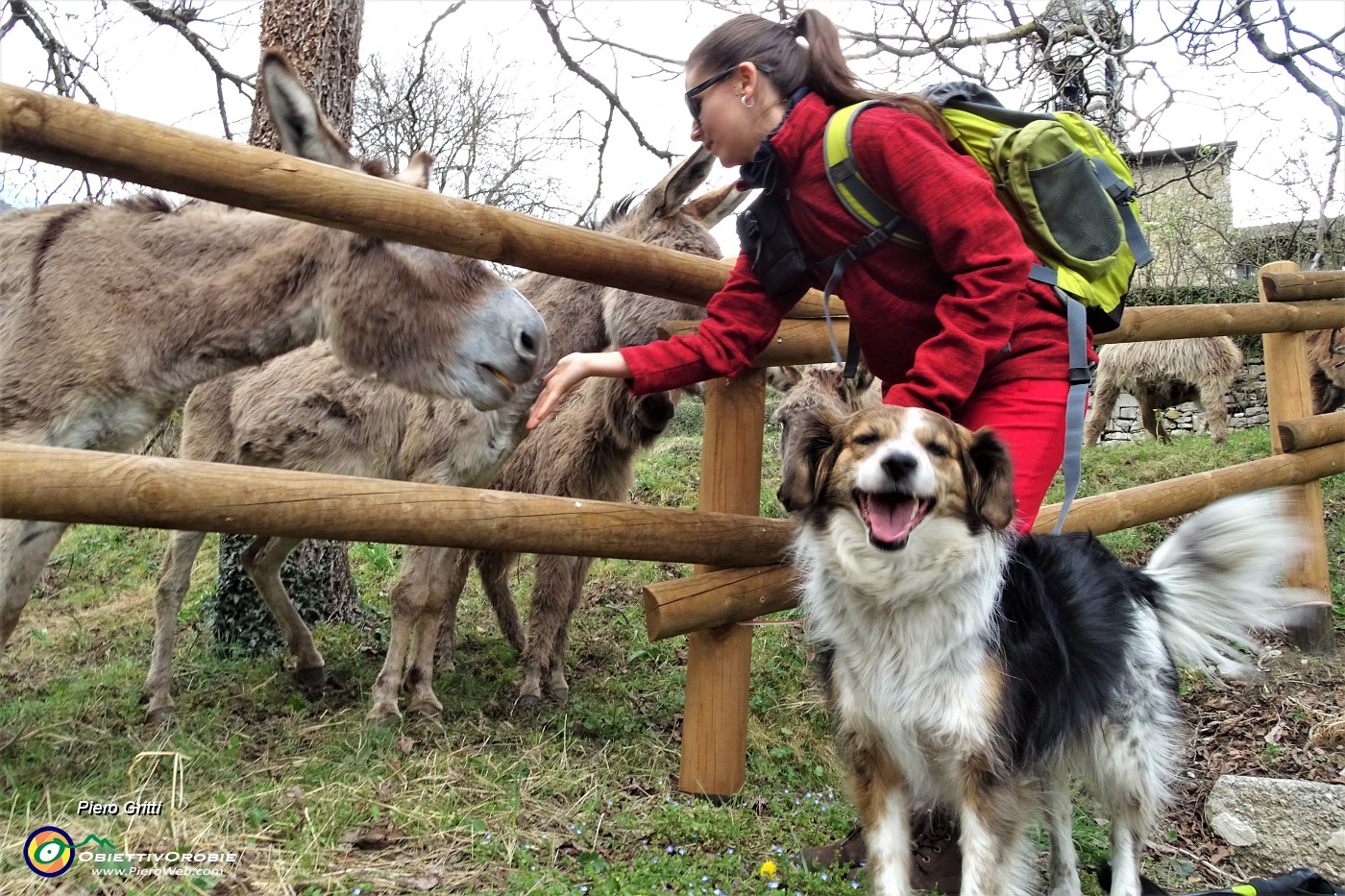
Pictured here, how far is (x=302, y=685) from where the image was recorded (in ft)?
16.0

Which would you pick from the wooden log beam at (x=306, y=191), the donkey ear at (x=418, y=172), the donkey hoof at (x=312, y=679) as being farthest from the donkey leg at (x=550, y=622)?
the donkey ear at (x=418, y=172)

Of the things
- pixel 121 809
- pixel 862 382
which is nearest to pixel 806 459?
pixel 121 809

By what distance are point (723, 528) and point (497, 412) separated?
1510mm

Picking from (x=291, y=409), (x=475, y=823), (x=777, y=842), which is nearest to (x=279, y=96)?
(x=291, y=409)

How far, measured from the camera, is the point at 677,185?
201 inches

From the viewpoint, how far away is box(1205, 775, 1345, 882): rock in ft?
10.9

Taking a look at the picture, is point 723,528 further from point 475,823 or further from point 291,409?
point 291,409

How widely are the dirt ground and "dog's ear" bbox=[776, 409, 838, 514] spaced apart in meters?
2.07

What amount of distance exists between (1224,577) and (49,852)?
3737 millimetres

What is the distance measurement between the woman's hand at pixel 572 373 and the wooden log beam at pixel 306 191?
412 millimetres

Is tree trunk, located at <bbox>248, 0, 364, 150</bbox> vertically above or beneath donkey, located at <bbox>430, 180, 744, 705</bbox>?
above

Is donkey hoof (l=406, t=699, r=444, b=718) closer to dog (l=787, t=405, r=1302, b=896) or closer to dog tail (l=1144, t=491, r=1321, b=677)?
dog (l=787, t=405, r=1302, b=896)

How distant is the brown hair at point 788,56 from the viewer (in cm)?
280

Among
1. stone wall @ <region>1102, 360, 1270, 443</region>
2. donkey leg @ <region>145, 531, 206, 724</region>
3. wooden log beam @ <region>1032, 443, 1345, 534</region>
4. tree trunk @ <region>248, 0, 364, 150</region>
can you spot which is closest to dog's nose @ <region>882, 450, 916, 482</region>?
wooden log beam @ <region>1032, 443, 1345, 534</region>
